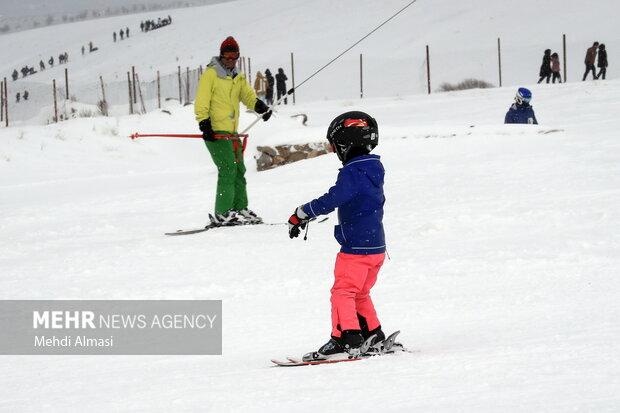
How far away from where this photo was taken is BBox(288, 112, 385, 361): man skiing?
493 centimetres

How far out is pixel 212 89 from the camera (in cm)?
950

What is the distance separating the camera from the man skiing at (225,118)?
943 centimetres

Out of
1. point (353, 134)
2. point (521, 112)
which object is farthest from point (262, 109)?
point (521, 112)

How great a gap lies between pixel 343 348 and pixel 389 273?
2352 millimetres

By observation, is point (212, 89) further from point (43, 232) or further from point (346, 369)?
point (346, 369)

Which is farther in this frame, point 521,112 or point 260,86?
point 260,86

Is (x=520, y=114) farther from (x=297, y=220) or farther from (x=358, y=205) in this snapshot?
(x=297, y=220)

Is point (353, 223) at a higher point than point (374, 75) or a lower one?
lower

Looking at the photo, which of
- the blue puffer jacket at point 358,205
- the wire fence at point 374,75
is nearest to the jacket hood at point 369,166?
the blue puffer jacket at point 358,205

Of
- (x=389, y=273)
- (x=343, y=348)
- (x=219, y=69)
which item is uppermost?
(x=219, y=69)

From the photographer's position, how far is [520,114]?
1440 centimetres

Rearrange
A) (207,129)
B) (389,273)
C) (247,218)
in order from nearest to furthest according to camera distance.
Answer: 1. (389,273)
2. (207,129)
3. (247,218)

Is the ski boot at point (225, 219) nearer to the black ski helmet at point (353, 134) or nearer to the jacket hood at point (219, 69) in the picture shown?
the jacket hood at point (219, 69)

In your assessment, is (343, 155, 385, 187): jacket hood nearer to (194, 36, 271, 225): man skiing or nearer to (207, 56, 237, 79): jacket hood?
(194, 36, 271, 225): man skiing
